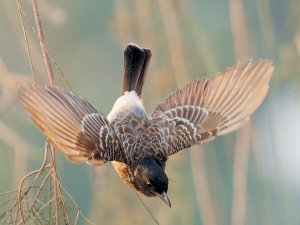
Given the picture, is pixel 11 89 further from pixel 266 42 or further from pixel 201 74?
pixel 266 42

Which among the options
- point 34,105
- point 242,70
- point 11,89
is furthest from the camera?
point 11,89

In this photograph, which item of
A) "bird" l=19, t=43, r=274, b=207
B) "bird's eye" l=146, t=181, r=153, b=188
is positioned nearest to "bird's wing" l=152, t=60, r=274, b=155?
"bird" l=19, t=43, r=274, b=207

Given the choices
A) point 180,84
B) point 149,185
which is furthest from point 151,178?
point 180,84

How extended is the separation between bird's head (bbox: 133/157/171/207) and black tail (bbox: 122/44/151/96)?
28 centimetres

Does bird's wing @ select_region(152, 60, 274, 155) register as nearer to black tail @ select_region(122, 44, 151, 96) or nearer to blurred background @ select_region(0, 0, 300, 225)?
black tail @ select_region(122, 44, 151, 96)

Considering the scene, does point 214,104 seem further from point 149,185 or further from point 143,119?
point 149,185

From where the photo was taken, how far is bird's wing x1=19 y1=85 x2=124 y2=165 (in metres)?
1.03

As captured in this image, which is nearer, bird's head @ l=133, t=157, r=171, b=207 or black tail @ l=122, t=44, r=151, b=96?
bird's head @ l=133, t=157, r=171, b=207

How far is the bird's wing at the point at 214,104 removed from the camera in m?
1.34

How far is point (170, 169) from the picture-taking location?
6.48 feet

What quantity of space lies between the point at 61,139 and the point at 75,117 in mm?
90

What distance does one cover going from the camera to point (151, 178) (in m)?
1.22

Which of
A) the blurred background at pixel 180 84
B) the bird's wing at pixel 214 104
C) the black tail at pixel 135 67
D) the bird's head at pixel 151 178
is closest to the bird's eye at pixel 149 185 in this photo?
the bird's head at pixel 151 178

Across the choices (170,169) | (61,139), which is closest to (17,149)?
(170,169)
